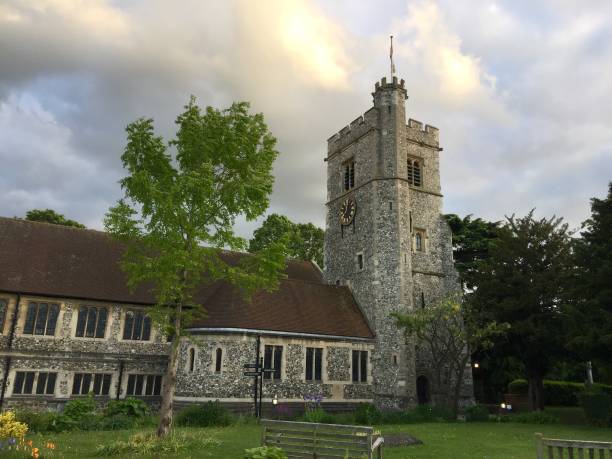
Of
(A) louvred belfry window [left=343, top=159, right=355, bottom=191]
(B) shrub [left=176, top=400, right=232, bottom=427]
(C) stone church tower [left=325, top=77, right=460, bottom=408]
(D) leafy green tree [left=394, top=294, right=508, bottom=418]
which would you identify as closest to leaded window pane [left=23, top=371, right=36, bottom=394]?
(B) shrub [left=176, top=400, right=232, bottom=427]

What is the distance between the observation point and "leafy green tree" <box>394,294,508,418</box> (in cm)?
2489

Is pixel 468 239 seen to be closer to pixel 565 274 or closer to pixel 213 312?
pixel 565 274

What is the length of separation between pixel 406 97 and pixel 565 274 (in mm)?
15041

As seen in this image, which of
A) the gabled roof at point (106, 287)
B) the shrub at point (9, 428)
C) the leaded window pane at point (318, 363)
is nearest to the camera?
the shrub at point (9, 428)

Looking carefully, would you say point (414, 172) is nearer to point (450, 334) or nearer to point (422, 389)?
point (450, 334)

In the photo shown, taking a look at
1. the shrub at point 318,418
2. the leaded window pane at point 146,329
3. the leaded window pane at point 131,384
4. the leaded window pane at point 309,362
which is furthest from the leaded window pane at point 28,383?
the leaded window pane at point 309,362

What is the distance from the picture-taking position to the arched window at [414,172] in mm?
32537

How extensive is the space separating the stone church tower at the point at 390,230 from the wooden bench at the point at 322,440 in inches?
686

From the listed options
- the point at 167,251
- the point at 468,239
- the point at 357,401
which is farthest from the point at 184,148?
the point at 468,239

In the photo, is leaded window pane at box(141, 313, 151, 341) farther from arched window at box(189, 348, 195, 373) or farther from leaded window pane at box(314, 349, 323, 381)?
leaded window pane at box(314, 349, 323, 381)

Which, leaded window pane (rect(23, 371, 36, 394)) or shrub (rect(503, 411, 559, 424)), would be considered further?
shrub (rect(503, 411, 559, 424))

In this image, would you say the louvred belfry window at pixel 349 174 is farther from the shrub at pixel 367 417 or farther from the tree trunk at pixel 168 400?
the tree trunk at pixel 168 400

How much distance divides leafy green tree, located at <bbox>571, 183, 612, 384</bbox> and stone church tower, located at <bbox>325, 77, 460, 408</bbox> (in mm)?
9030

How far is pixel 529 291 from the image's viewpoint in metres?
27.1
